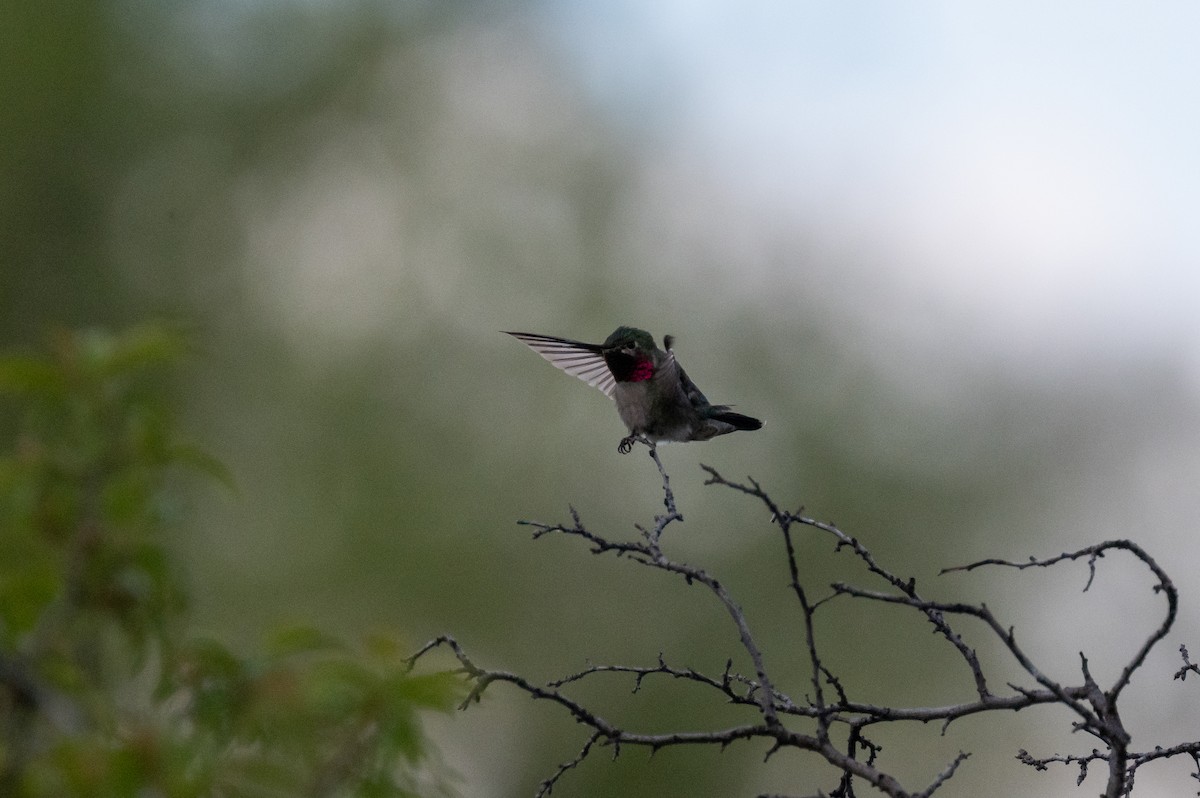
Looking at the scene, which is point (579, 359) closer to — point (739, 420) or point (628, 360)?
point (628, 360)

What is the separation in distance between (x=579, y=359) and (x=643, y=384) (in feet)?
1.24

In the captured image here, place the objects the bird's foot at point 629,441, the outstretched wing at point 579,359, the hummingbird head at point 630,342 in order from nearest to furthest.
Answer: the bird's foot at point 629,441 → the outstretched wing at point 579,359 → the hummingbird head at point 630,342

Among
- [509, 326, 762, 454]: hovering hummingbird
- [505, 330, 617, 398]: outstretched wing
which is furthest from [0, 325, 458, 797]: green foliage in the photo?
[509, 326, 762, 454]: hovering hummingbird

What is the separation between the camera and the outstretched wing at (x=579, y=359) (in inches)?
218

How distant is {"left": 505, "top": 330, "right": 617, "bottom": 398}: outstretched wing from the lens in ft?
18.2

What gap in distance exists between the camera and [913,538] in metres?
17.5

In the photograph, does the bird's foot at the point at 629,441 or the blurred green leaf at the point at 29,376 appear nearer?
the blurred green leaf at the point at 29,376

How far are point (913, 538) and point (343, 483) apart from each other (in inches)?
325

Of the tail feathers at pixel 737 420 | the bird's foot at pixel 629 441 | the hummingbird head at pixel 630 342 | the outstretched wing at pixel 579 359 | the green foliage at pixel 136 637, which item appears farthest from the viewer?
the tail feathers at pixel 737 420

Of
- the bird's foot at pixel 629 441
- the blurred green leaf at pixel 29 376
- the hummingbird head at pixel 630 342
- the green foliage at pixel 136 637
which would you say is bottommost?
the green foliage at pixel 136 637

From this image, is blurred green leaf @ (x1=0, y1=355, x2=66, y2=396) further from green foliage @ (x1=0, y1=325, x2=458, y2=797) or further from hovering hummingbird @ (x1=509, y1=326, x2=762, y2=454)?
hovering hummingbird @ (x1=509, y1=326, x2=762, y2=454)

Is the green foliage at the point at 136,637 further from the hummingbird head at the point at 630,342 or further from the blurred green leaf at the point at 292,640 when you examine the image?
the hummingbird head at the point at 630,342

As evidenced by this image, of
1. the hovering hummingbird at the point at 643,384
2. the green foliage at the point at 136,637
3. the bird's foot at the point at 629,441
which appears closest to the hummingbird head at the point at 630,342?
the hovering hummingbird at the point at 643,384

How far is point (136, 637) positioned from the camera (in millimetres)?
1374
